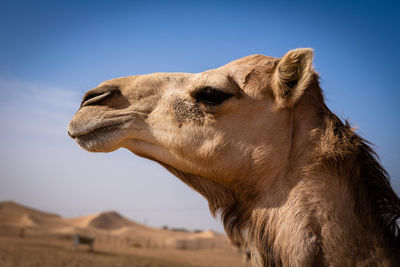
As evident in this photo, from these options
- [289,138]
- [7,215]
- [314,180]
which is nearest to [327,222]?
[314,180]

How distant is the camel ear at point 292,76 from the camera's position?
2.42m

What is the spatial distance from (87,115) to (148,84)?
561 millimetres

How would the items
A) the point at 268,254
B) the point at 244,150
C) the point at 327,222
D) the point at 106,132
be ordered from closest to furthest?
1. the point at 327,222
2. the point at 268,254
3. the point at 244,150
4. the point at 106,132

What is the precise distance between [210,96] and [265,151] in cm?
59

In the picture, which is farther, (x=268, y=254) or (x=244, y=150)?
(x=244, y=150)

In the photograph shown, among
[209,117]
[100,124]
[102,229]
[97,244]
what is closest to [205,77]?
[209,117]

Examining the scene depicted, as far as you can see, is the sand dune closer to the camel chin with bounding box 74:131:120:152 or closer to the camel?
the camel chin with bounding box 74:131:120:152

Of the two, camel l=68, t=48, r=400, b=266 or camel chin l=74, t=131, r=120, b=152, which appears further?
camel chin l=74, t=131, r=120, b=152

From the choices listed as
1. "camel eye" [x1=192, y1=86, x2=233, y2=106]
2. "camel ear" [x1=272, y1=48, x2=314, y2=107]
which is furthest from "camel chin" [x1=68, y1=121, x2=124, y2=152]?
"camel ear" [x1=272, y1=48, x2=314, y2=107]

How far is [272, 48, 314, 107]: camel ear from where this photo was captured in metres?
2.42

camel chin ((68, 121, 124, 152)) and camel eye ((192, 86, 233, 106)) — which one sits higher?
camel eye ((192, 86, 233, 106))

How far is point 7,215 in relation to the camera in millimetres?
63969

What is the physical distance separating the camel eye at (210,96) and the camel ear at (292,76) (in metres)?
0.37

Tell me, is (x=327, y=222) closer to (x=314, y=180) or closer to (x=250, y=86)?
(x=314, y=180)
